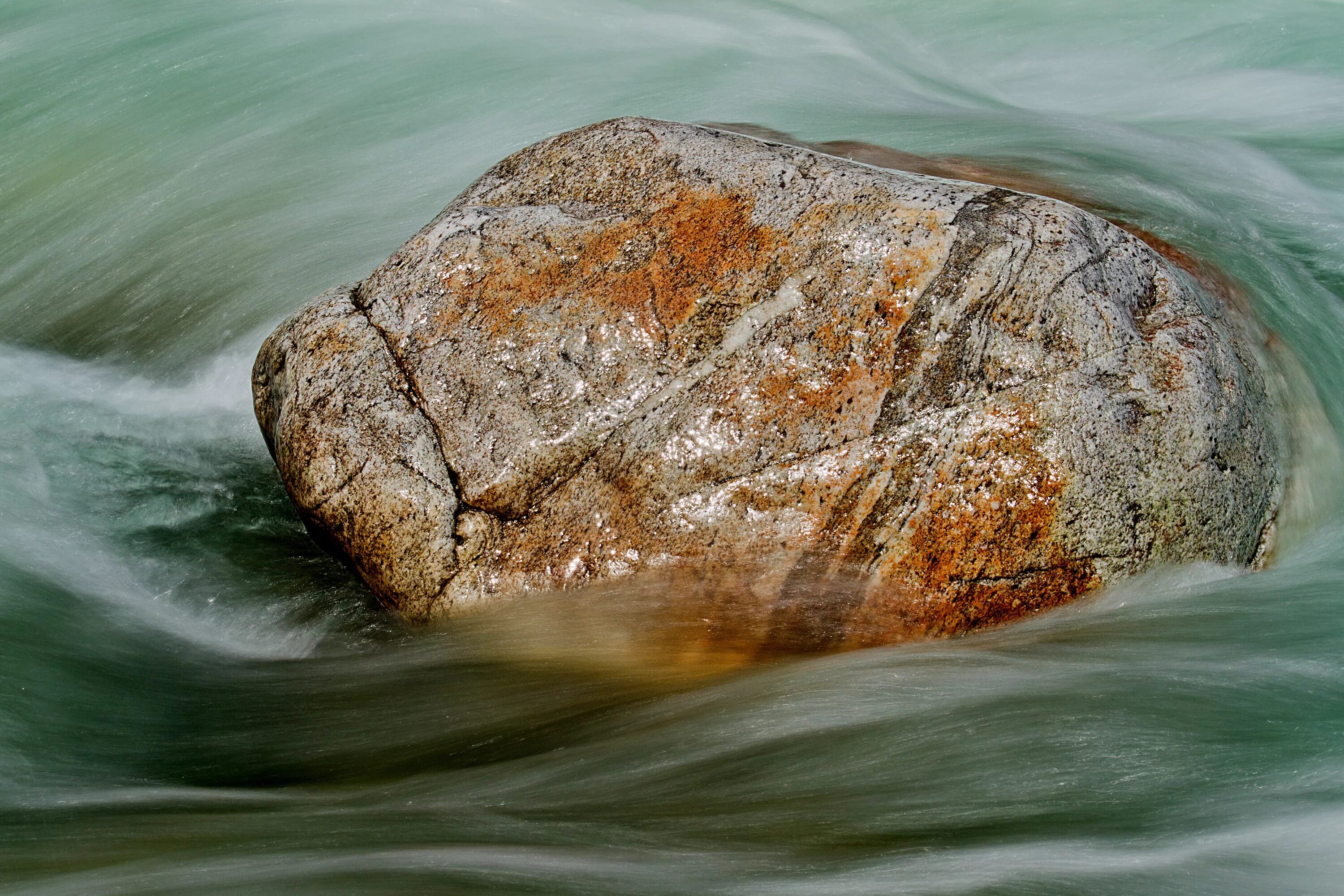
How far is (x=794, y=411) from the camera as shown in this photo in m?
3.91

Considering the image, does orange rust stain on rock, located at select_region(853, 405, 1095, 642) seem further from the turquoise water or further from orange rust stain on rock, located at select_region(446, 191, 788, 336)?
orange rust stain on rock, located at select_region(446, 191, 788, 336)

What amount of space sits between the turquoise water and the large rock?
0.24 m

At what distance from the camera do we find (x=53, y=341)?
6.66 meters

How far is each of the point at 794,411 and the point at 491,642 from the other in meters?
1.31

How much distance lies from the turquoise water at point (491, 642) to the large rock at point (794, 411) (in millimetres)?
235

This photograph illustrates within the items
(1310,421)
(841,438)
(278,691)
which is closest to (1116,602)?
(841,438)

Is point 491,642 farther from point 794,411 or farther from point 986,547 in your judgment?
point 986,547

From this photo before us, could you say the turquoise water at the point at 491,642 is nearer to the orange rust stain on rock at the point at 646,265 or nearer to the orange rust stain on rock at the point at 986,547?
the orange rust stain on rock at the point at 986,547

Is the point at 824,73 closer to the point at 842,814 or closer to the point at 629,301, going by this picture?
the point at 629,301

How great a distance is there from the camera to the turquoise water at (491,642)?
310 centimetres

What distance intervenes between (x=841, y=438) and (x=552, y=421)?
101cm

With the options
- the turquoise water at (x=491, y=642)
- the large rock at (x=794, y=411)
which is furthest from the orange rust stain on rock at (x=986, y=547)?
the turquoise water at (x=491, y=642)

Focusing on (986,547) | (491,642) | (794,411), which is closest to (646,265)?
(794,411)

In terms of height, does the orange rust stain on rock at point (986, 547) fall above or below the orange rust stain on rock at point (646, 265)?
below
